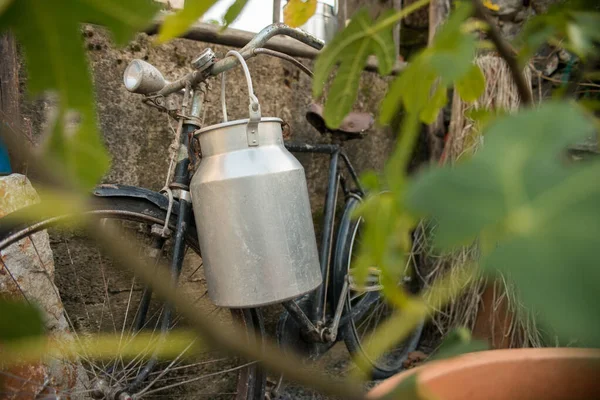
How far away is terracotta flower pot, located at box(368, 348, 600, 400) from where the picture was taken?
1.63 feet

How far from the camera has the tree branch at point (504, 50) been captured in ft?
0.85

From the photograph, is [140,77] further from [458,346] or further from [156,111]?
[458,346]

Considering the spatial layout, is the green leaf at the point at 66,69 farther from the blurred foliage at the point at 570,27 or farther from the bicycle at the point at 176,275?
the bicycle at the point at 176,275

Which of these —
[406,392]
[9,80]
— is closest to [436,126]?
[9,80]

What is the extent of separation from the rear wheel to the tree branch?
92cm

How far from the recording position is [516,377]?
54 cm

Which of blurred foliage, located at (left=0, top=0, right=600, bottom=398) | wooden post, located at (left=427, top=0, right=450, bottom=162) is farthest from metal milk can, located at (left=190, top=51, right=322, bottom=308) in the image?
wooden post, located at (left=427, top=0, right=450, bottom=162)

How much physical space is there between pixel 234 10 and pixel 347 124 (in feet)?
4.88

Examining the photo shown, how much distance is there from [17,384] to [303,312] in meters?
0.82

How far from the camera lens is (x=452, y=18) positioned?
254 mm

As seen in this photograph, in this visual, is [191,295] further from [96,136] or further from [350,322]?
[96,136]

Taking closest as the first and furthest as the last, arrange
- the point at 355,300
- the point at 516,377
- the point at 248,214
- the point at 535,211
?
the point at 535,211 < the point at 516,377 < the point at 248,214 < the point at 355,300

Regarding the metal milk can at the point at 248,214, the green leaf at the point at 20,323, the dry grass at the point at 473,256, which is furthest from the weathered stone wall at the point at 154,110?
the green leaf at the point at 20,323

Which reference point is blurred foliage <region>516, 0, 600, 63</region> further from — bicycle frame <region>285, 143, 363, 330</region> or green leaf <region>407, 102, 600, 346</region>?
bicycle frame <region>285, 143, 363, 330</region>
